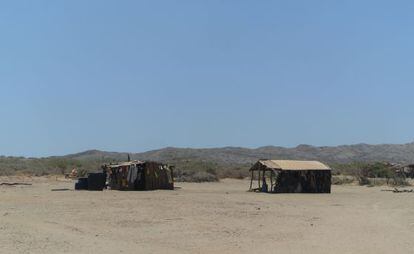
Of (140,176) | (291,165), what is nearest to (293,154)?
(291,165)

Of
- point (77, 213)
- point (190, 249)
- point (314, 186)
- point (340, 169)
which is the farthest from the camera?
point (340, 169)

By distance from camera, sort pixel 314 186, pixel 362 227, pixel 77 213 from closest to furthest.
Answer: pixel 362 227
pixel 77 213
pixel 314 186

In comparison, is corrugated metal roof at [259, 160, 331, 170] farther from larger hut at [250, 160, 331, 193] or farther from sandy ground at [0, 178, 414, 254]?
sandy ground at [0, 178, 414, 254]

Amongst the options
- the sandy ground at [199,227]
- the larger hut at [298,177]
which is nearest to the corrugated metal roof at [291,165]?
the larger hut at [298,177]

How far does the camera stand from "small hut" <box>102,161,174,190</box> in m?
39.0

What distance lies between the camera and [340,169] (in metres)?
75.6

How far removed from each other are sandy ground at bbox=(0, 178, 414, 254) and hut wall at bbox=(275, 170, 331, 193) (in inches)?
447

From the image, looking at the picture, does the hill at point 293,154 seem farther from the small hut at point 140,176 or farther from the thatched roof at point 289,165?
the thatched roof at point 289,165

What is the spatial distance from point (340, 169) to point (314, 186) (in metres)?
37.5

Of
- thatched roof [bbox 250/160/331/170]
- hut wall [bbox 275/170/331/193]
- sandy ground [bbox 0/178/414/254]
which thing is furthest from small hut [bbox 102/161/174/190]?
sandy ground [bbox 0/178/414/254]

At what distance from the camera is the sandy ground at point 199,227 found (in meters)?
14.1

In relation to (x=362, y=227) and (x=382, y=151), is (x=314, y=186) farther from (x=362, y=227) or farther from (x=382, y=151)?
(x=382, y=151)

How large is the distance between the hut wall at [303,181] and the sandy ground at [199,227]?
11343mm

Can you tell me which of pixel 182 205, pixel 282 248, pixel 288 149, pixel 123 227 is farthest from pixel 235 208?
pixel 288 149
